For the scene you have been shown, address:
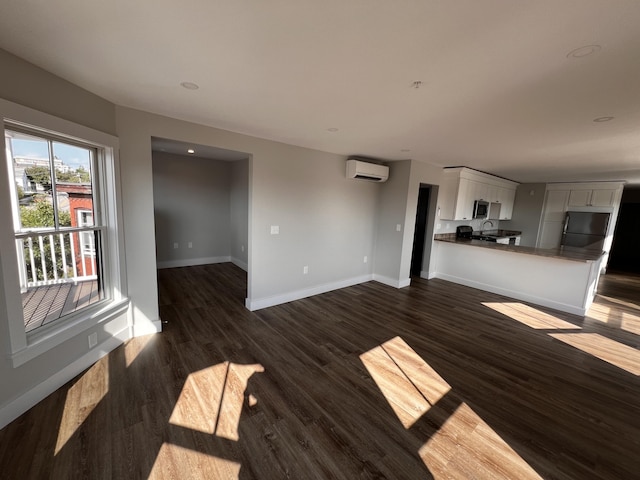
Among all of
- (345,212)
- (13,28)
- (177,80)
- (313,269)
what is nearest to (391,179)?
(345,212)

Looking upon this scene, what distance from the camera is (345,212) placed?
15.3ft

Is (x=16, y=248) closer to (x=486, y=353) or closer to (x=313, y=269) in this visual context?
(x=313, y=269)

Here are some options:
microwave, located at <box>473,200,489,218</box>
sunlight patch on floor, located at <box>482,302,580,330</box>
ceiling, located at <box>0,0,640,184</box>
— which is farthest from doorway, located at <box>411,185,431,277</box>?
ceiling, located at <box>0,0,640,184</box>

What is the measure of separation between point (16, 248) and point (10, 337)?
1.97 feet

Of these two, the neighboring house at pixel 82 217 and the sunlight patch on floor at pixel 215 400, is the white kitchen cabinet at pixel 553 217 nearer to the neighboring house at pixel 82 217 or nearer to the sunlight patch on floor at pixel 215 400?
the sunlight patch on floor at pixel 215 400

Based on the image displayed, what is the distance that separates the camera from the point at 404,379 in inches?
93.7

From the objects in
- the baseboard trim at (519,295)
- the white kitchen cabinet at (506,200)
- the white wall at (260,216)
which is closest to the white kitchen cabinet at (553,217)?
the white kitchen cabinet at (506,200)

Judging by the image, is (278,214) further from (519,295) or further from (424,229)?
(519,295)

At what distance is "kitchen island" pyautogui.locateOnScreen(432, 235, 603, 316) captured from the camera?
395 centimetres

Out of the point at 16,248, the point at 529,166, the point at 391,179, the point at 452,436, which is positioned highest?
the point at 529,166

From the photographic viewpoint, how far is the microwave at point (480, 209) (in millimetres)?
5768

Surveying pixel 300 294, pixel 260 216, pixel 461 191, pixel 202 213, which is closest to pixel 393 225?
pixel 461 191

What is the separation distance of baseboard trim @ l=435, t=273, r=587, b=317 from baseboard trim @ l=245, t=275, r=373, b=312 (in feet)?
5.95

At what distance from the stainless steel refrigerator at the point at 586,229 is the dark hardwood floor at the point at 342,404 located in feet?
12.2
